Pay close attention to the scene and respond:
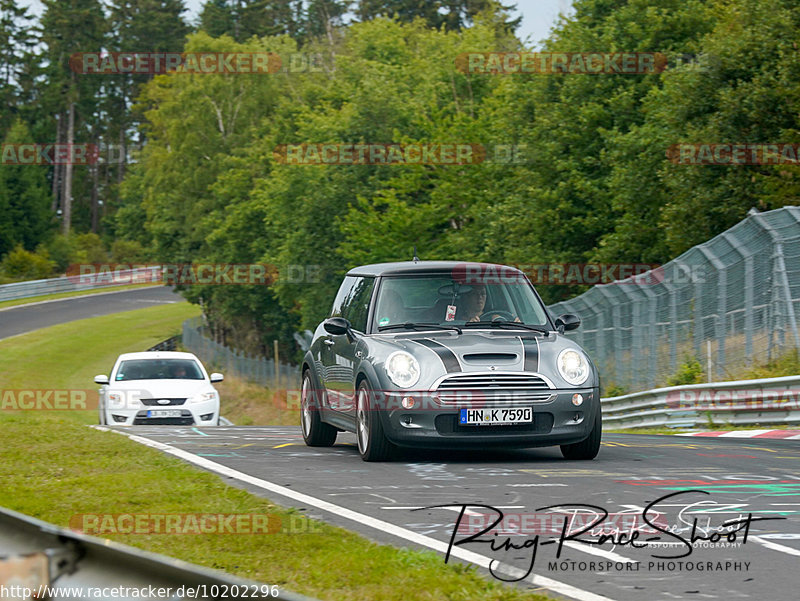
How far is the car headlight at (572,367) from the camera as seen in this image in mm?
10344

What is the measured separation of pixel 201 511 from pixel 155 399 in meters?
14.2

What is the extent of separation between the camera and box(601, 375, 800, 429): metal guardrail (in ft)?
53.5

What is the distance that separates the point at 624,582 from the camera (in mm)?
5449

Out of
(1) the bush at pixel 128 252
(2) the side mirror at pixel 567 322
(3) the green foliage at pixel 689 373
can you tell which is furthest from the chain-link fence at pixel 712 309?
(1) the bush at pixel 128 252

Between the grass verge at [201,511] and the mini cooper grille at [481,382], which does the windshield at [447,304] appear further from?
→ the grass verge at [201,511]

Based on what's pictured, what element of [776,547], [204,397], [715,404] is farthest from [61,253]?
[776,547]

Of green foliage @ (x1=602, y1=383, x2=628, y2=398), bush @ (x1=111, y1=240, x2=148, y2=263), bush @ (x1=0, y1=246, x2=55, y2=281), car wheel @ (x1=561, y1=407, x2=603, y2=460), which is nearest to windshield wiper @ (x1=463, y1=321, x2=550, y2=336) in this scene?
car wheel @ (x1=561, y1=407, x2=603, y2=460)

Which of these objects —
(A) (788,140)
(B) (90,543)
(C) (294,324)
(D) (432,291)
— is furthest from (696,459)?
(C) (294,324)

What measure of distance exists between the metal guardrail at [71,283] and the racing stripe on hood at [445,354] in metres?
71.4

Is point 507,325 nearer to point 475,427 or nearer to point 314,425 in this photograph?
point 475,427

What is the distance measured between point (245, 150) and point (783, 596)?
68.2m

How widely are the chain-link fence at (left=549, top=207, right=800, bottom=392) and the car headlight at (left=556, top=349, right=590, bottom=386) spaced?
799 centimetres

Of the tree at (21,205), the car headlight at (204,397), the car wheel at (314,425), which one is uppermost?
the tree at (21,205)

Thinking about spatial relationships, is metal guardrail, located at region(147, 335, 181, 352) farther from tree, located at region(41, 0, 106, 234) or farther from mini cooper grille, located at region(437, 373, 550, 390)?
mini cooper grille, located at region(437, 373, 550, 390)
